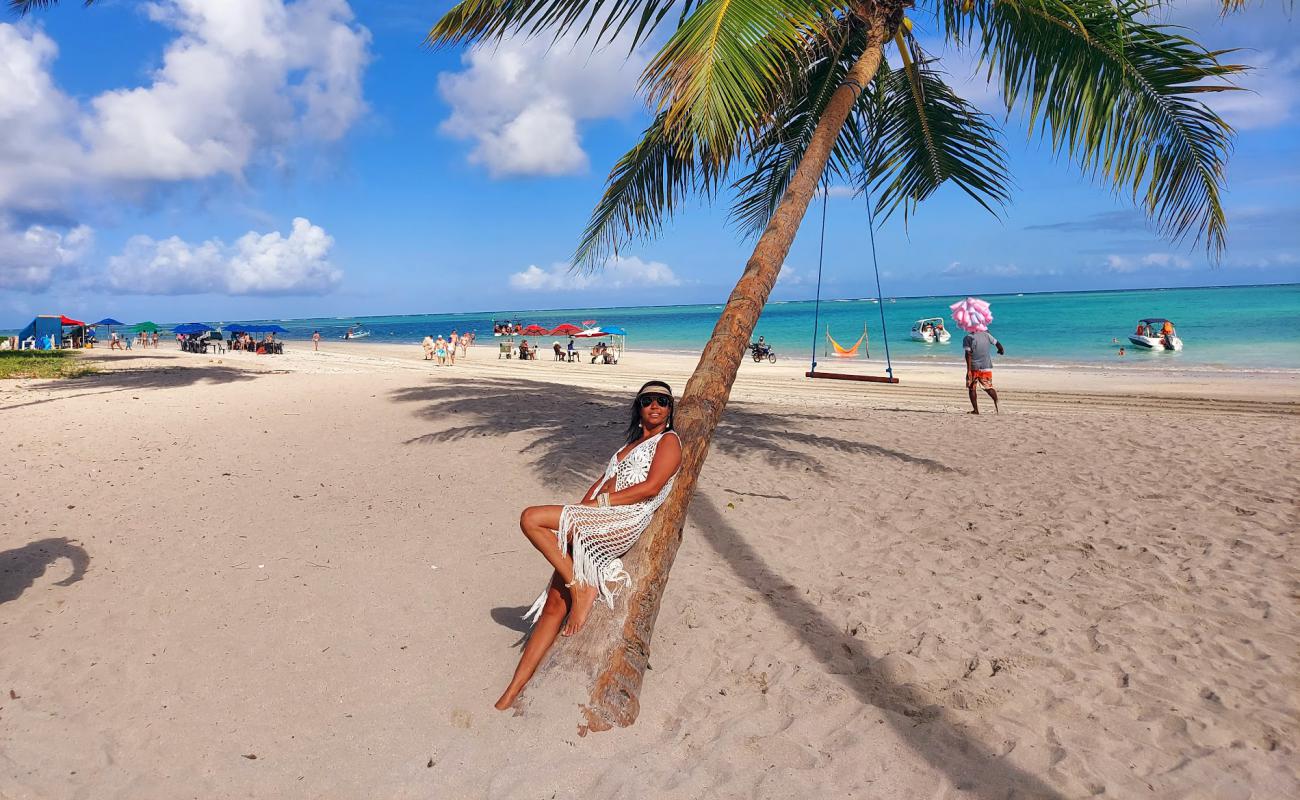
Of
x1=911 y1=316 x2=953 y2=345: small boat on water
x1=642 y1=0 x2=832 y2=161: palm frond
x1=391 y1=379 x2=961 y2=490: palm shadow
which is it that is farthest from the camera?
x1=911 y1=316 x2=953 y2=345: small boat on water

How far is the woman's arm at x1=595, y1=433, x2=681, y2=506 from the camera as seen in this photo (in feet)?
11.3

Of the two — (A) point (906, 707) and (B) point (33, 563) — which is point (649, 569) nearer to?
(A) point (906, 707)

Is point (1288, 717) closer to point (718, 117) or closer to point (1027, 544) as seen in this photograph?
point (1027, 544)

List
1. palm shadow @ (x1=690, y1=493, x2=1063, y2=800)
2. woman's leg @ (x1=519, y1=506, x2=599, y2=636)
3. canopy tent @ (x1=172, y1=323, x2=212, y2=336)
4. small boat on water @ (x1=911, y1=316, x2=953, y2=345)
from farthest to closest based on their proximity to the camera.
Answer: small boat on water @ (x1=911, y1=316, x2=953, y2=345), canopy tent @ (x1=172, y1=323, x2=212, y2=336), woman's leg @ (x1=519, y1=506, x2=599, y2=636), palm shadow @ (x1=690, y1=493, x2=1063, y2=800)

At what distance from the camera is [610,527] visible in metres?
3.45

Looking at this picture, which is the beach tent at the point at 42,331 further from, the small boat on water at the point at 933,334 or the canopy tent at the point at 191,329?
the small boat on water at the point at 933,334

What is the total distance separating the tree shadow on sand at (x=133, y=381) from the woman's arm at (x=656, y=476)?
11.6 meters

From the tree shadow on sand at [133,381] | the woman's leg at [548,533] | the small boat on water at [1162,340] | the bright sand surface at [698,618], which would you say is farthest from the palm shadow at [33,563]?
the small boat on water at [1162,340]

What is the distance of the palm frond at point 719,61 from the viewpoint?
15.1 feet

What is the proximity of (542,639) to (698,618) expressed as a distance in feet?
4.03

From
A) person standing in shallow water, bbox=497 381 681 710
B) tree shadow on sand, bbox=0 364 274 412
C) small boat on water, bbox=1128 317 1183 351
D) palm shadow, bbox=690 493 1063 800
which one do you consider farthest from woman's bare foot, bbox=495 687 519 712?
small boat on water, bbox=1128 317 1183 351

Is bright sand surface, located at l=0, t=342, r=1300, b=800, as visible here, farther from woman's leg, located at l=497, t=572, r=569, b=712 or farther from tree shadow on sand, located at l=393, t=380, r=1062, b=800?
woman's leg, located at l=497, t=572, r=569, b=712

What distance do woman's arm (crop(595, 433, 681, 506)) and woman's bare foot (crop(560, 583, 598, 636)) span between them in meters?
0.41

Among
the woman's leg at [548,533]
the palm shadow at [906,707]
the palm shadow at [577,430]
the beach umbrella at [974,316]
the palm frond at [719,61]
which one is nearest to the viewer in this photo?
the palm shadow at [906,707]
